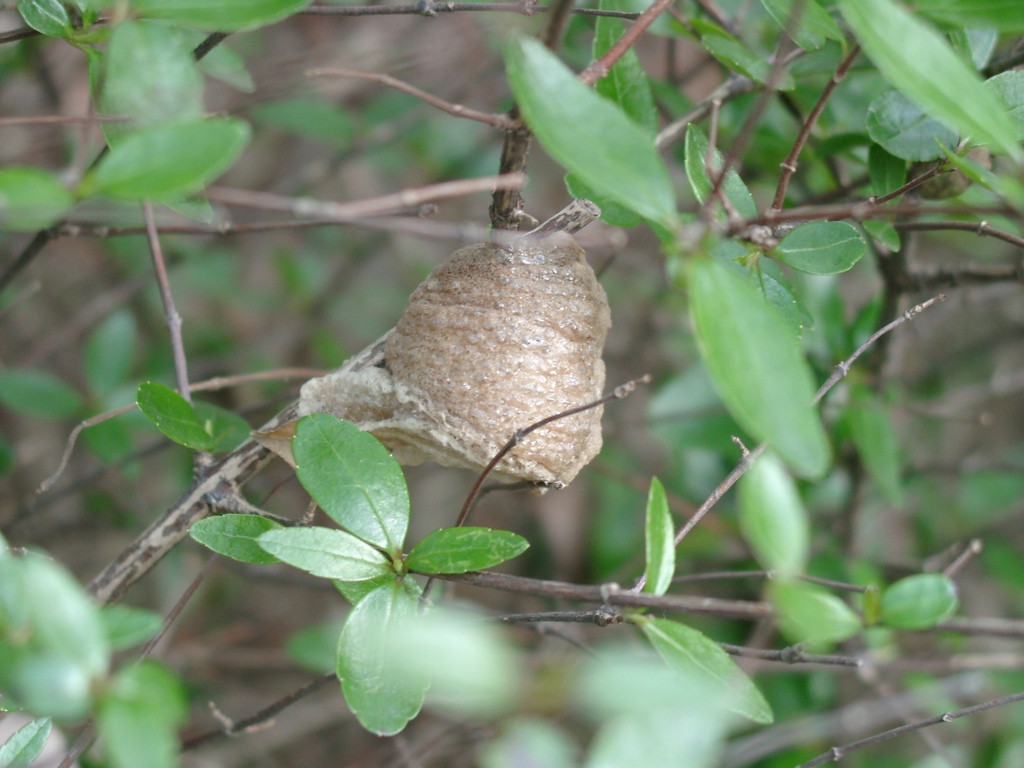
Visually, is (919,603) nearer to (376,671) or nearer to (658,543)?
(658,543)

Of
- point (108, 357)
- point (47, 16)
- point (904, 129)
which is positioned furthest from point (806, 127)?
point (108, 357)

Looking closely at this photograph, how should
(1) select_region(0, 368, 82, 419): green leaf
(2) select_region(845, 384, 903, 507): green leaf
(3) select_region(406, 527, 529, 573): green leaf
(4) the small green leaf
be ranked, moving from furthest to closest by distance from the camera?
1. (1) select_region(0, 368, 82, 419): green leaf
2. (2) select_region(845, 384, 903, 507): green leaf
3. (4) the small green leaf
4. (3) select_region(406, 527, 529, 573): green leaf

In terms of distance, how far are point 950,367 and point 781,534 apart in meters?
1.80

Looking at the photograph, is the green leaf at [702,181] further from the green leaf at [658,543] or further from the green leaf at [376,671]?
the green leaf at [376,671]

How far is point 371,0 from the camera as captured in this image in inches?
84.0

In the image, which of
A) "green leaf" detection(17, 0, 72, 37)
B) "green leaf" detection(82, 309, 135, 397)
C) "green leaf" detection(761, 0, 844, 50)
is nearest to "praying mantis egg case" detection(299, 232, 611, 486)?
"green leaf" detection(761, 0, 844, 50)

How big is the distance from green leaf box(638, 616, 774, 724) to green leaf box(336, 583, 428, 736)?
0.65 feet

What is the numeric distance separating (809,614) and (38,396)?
146 cm

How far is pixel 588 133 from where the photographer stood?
0.61m

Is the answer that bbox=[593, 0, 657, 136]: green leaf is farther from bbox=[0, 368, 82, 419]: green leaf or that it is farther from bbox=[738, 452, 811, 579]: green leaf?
bbox=[0, 368, 82, 419]: green leaf

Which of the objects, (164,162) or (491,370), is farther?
(491,370)

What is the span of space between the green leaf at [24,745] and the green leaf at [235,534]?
20 centimetres

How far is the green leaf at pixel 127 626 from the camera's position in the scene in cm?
57

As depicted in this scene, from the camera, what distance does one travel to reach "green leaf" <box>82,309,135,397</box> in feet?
5.26
